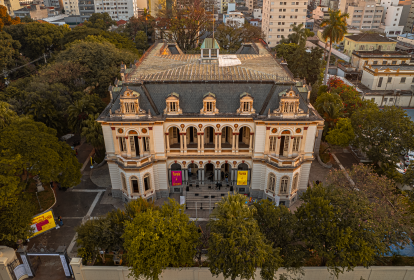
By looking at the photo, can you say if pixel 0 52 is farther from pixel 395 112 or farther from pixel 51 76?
pixel 395 112

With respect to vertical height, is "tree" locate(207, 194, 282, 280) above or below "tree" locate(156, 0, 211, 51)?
below

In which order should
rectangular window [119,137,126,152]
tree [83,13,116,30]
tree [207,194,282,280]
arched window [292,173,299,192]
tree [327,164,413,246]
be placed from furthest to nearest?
tree [83,13,116,30] < arched window [292,173,299,192] < rectangular window [119,137,126,152] < tree [327,164,413,246] < tree [207,194,282,280]

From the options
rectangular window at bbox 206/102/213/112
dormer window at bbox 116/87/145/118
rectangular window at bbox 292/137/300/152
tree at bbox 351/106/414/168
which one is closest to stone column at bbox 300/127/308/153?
rectangular window at bbox 292/137/300/152

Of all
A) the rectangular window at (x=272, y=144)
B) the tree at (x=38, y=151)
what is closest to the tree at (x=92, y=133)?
the tree at (x=38, y=151)

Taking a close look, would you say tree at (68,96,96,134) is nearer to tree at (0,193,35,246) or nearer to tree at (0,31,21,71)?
tree at (0,193,35,246)

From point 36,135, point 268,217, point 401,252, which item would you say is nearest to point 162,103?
point 36,135

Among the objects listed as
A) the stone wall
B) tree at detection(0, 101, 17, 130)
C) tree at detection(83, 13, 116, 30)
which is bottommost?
the stone wall

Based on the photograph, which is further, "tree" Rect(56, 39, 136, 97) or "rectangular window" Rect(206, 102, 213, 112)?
"tree" Rect(56, 39, 136, 97)

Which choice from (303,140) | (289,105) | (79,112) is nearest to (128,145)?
(79,112)
